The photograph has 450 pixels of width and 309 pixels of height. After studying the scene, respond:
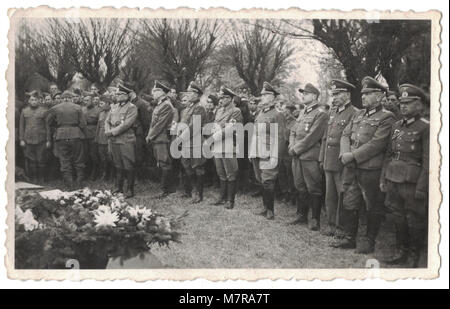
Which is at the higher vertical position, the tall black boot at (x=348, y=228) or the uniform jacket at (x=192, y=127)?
the uniform jacket at (x=192, y=127)

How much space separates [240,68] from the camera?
5.74 m

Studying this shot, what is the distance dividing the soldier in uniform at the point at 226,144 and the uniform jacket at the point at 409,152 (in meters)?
1.65

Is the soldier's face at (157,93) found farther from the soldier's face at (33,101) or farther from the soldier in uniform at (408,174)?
the soldier in uniform at (408,174)

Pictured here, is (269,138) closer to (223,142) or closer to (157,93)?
(223,142)

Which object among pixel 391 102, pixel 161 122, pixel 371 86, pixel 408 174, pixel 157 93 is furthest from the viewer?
pixel 161 122

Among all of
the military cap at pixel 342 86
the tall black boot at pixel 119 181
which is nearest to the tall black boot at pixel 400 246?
the military cap at pixel 342 86

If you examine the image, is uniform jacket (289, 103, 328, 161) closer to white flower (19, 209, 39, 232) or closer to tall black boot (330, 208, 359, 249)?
tall black boot (330, 208, 359, 249)

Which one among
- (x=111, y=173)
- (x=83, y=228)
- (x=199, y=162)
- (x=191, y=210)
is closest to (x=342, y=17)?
(x=199, y=162)

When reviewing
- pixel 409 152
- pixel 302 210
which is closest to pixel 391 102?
pixel 409 152

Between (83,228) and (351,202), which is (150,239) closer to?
(83,228)

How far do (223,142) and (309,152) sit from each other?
3.15 ft

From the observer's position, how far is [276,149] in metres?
5.70

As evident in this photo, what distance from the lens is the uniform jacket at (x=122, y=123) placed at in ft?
19.5

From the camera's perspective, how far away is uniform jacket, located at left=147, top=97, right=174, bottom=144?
19.3ft
